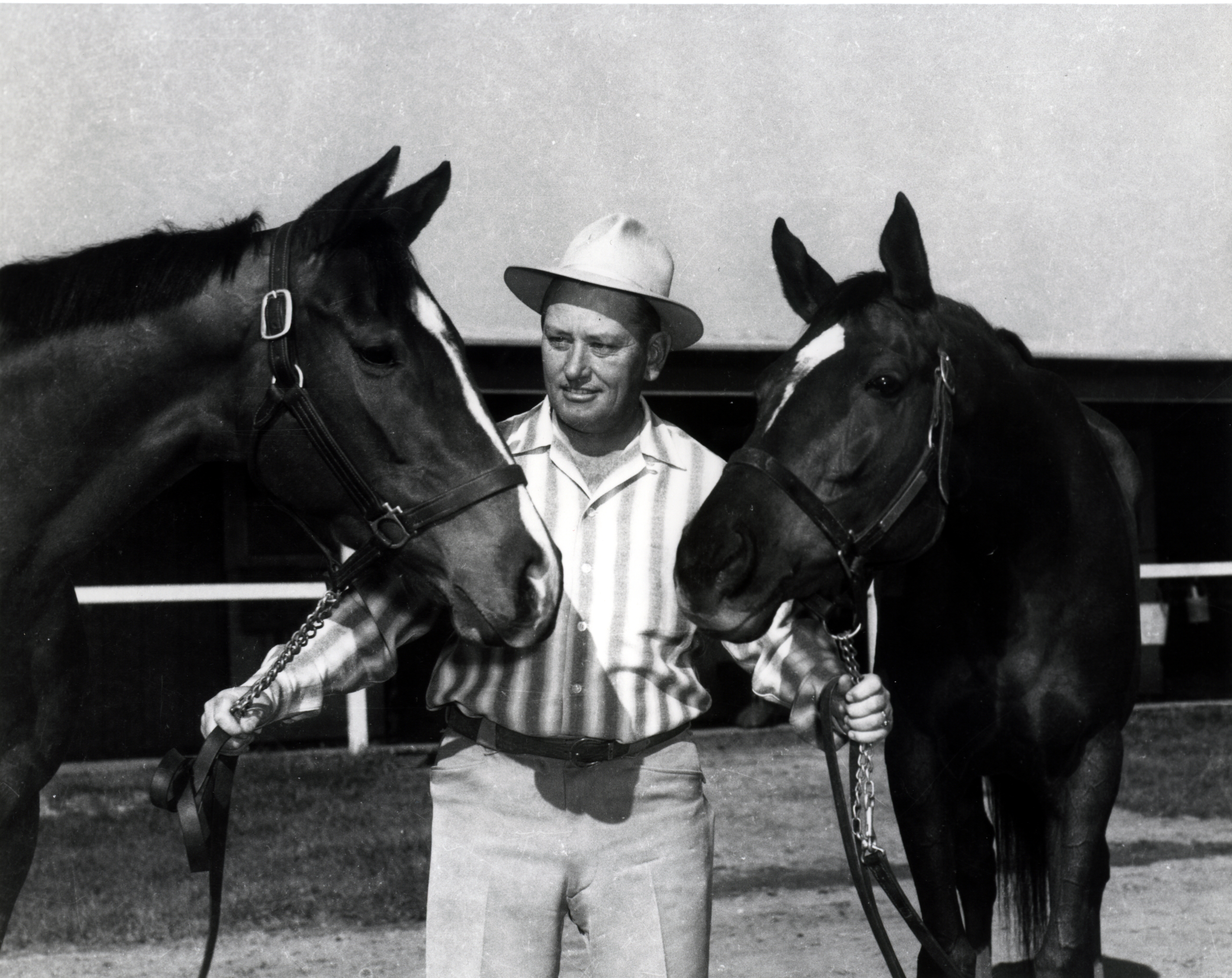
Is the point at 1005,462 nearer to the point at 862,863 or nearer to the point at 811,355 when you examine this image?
the point at 811,355

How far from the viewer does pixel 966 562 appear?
3.04 m

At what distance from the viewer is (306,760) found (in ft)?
26.4

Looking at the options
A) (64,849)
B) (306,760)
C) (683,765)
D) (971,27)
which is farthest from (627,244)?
(306,760)

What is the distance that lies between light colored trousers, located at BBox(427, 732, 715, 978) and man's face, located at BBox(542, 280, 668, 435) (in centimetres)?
69

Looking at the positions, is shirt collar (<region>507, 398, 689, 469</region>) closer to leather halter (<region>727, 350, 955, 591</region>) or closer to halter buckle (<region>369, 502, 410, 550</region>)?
leather halter (<region>727, 350, 955, 591</region>)

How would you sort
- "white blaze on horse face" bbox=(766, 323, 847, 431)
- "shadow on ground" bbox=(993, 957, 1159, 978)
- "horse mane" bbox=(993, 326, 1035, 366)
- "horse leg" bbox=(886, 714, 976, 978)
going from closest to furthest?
"white blaze on horse face" bbox=(766, 323, 847, 431) → "horse leg" bbox=(886, 714, 976, 978) → "horse mane" bbox=(993, 326, 1035, 366) → "shadow on ground" bbox=(993, 957, 1159, 978)

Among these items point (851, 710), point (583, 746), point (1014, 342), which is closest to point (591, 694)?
point (583, 746)

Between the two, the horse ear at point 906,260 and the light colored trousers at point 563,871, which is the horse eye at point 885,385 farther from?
the light colored trousers at point 563,871

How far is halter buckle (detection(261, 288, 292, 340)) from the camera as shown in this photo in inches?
91.0

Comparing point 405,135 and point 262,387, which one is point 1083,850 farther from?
point 405,135

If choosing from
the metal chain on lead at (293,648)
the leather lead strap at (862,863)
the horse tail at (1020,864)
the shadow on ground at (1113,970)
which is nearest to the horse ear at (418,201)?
the metal chain on lead at (293,648)

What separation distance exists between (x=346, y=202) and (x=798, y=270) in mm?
1157

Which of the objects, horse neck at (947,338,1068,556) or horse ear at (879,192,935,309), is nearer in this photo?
horse ear at (879,192,935,309)

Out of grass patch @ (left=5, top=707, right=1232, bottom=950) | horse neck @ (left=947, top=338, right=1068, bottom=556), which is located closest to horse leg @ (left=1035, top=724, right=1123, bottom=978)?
horse neck @ (left=947, top=338, right=1068, bottom=556)
